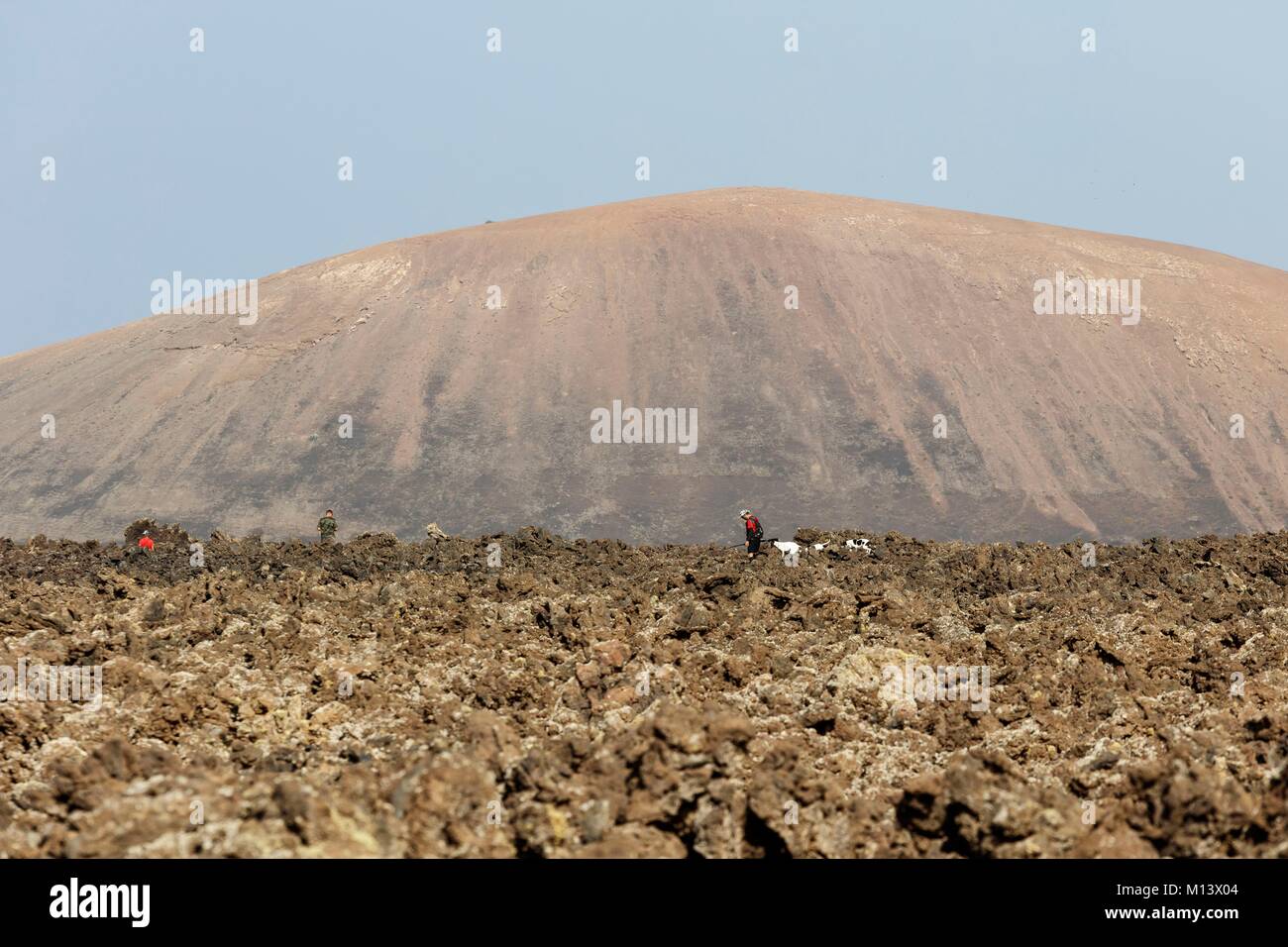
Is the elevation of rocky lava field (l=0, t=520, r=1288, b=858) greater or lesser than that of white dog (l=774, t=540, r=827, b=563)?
lesser

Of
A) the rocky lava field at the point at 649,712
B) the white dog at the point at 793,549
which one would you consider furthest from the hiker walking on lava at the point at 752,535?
the rocky lava field at the point at 649,712

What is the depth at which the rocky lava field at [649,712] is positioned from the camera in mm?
5559

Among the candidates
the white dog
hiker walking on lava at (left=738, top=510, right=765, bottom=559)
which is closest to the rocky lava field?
the white dog

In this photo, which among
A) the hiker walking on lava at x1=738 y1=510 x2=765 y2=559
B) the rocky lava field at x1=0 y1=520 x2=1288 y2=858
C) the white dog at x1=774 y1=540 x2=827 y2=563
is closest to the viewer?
the rocky lava field at x1=0 y1=520 x2=1288 y2=858

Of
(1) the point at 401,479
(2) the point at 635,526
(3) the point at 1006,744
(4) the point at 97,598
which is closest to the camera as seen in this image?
(3) the point at 1006,744

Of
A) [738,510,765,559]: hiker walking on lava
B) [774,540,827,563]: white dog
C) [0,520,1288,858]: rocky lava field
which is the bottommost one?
[0,520,1288,858]: rocky lava field

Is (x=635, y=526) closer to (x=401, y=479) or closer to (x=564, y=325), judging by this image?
(x=401, y=479)

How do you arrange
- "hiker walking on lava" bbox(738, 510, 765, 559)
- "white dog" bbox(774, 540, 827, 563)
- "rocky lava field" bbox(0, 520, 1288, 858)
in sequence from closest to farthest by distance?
"rocky lava field" bbox(0, 520, 1288, 858)
"white dog" bbox(774, 540, 827, 563)
"hiker walking on lava" bbox(738, 510, 765, 559)

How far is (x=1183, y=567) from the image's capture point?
65.5 ft

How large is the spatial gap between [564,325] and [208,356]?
16.9m

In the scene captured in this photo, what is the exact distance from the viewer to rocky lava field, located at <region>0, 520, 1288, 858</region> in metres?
5.56

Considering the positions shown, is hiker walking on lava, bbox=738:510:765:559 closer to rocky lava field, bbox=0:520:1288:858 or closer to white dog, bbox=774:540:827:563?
white dog, bbox=774:540:827:563

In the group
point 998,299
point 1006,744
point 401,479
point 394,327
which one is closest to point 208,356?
point 394,327

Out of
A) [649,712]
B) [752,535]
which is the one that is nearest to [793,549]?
Answer: [752,535]
